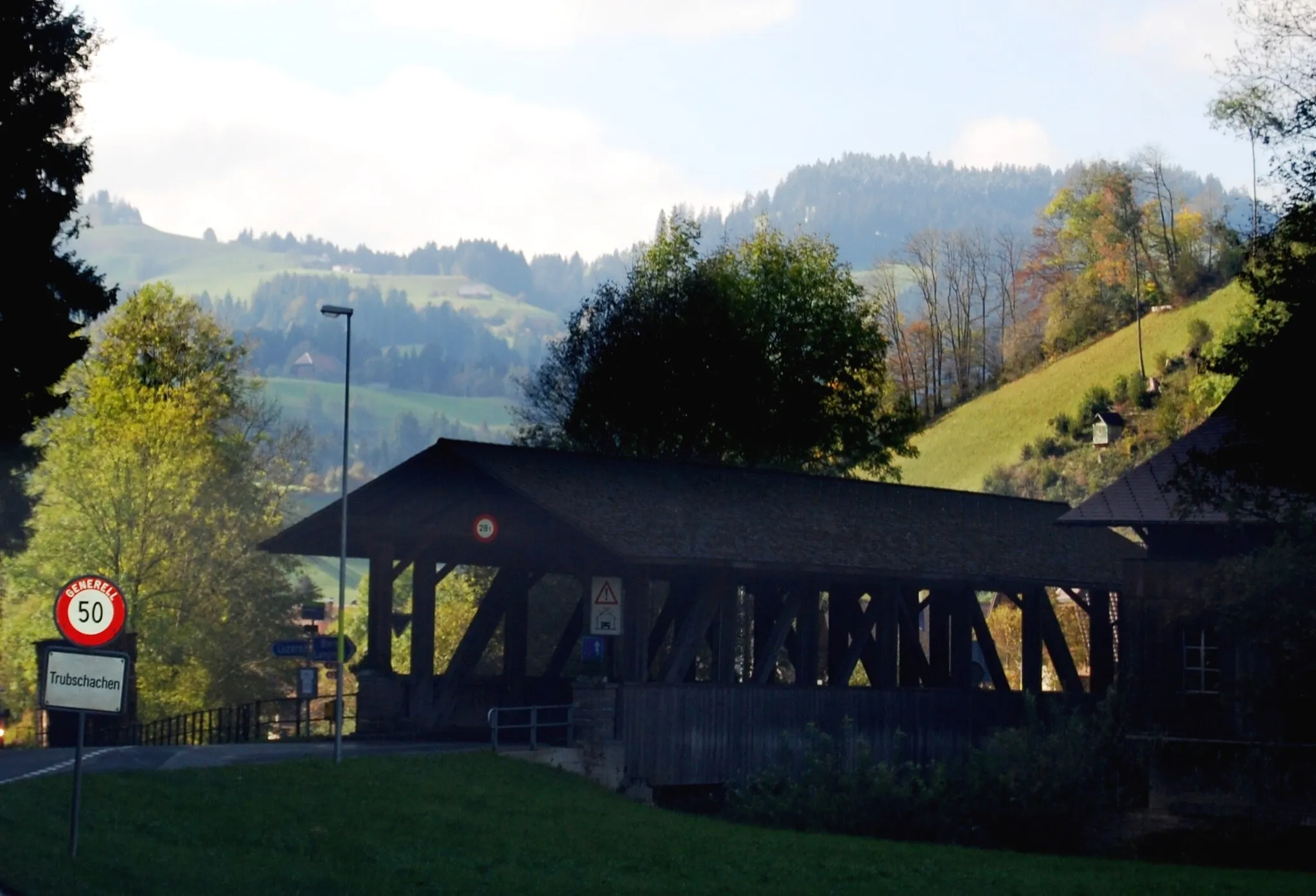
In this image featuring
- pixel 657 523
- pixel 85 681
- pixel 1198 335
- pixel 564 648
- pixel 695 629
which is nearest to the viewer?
pixel 85 681

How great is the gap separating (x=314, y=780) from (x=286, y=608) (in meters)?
36.1

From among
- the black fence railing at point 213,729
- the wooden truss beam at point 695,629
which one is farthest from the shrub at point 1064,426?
the wooden truss beam at point 695,629

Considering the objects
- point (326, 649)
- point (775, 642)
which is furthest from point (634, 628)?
point (326, 649)

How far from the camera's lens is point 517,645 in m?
36.3

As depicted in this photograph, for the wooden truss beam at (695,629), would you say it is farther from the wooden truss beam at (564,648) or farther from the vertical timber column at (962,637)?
the vertical timber column at (962,637)

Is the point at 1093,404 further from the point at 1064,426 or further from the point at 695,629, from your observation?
the point at 695,629

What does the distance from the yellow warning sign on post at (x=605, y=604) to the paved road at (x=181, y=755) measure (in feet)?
9.42

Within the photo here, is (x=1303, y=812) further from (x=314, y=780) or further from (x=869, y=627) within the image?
(x=314, y=780)

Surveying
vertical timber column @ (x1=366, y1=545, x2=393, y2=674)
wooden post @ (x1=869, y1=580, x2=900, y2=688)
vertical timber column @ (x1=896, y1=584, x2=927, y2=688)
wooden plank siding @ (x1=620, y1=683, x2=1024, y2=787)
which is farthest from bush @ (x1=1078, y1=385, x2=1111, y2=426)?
vertical timber column @ (x1=366, y1=545, x2=393, y2=674)

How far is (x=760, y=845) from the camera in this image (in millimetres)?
23250

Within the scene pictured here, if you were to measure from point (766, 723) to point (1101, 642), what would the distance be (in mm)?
12544

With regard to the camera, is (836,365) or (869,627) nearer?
(869,627)

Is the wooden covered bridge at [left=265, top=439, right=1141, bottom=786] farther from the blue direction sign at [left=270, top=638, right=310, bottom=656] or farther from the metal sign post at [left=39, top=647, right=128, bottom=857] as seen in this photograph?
the metal sign post at [left=39, top=647, right=128, bottom=857]

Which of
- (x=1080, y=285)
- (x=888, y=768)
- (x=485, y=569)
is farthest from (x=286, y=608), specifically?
(x=1080, y=285)
